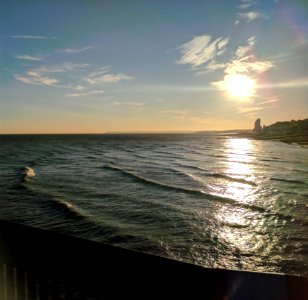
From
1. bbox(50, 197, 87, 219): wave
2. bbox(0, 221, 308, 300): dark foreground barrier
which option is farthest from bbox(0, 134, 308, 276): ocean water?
bbox(0, 221, 308, 300): dark foreground barrier

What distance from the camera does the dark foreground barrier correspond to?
294 centimetres

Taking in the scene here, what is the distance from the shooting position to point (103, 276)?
11.3 ft

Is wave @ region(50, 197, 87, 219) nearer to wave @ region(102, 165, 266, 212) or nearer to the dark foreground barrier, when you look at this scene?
wave @ region(102, 165, 266, 212)

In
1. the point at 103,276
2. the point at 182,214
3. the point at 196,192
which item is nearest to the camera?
the point at 103,276

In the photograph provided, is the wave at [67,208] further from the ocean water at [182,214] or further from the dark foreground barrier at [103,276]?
the dark foreground barrier at [103,276]

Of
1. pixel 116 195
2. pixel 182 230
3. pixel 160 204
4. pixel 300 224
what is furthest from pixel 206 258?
pixel 116 195

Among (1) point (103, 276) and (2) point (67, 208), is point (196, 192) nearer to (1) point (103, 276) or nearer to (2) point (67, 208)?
(2) point (67, 208)

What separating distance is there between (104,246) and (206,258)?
8521 millimetres

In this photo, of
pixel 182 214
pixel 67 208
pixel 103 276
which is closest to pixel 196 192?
pixel 182 214

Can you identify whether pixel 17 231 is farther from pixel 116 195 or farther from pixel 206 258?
pixel 116 195

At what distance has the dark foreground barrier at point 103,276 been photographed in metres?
2.94

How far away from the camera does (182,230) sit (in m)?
14.3

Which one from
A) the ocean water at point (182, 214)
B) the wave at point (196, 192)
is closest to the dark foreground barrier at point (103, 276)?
the ocean water at point (182, 214)

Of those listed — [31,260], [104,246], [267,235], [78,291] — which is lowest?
[267,235]
